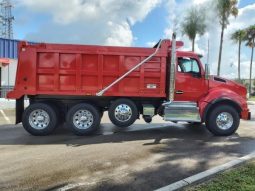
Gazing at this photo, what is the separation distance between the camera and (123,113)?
428 inches

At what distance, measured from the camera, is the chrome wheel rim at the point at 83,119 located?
10852mm

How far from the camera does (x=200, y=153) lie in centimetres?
831

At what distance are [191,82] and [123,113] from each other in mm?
2365

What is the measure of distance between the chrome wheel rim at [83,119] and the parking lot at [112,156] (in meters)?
0.39

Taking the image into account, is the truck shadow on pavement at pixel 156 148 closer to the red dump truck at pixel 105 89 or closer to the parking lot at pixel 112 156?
the parking lot at pixel 112 156

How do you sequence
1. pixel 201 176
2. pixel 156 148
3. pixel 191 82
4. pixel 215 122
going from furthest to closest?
pixel 191 82 < pixel 215 122 < pixel 156 148 < pixel 201 176

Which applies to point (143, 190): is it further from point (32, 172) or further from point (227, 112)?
point (227, 112)

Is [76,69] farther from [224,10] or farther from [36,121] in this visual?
[224,10]

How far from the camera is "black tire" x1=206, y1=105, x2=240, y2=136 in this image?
11.0 metres

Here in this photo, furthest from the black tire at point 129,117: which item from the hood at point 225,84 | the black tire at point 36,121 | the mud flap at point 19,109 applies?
the mud flap at point 19,109

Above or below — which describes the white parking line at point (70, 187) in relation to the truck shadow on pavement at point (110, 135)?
below

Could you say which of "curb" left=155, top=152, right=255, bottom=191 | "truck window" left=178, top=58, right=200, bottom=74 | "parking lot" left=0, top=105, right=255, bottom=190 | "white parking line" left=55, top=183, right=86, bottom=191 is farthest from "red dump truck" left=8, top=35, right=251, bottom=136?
"white parking line" left=55, top=183, right=86, bottom=191

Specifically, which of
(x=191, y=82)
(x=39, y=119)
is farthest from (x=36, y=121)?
(x=191, y=82)

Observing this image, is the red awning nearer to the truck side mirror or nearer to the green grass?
the truck side mirror
